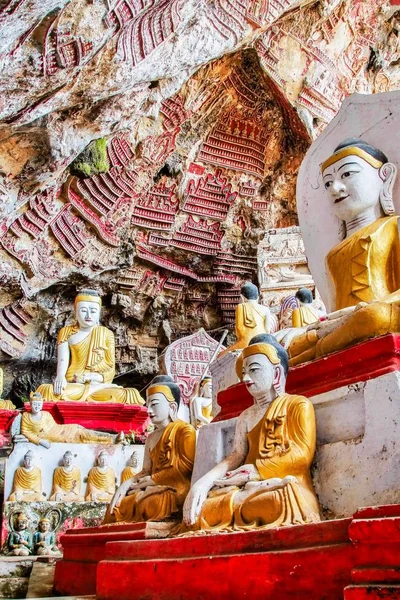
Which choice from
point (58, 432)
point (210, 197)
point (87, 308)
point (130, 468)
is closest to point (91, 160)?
point (210, 197)

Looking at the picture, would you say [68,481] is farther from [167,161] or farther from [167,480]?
[167,161]

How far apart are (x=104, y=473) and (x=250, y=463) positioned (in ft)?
9.58

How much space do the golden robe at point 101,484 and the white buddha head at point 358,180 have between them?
9.71 feet

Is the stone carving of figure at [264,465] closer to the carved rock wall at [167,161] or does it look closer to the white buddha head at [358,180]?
the white buddha head at [358,180]

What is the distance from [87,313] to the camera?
25.9ft

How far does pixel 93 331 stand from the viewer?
8016mm

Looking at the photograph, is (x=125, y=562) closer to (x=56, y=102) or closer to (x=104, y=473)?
(x=104, y=473)

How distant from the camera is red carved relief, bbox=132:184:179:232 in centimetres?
1136

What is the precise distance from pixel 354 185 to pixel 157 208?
8352mm

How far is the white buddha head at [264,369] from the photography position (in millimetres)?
2658

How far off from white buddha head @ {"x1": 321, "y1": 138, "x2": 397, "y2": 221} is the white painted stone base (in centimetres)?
122

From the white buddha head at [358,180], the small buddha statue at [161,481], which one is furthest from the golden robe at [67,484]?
the white buddha head at [358,180]

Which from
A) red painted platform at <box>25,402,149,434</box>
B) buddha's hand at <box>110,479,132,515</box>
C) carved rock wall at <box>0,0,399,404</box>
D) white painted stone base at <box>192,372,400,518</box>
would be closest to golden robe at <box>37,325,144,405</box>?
red painted platform at <box>25,402,149,434</box>

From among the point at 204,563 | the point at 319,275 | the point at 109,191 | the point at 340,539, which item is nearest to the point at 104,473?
the point at 319,275
